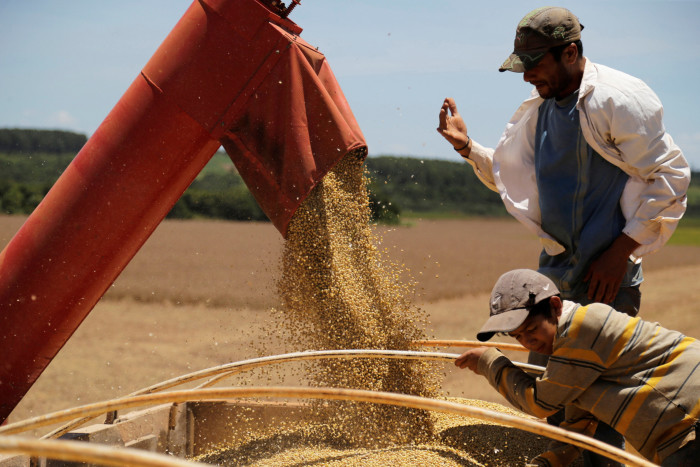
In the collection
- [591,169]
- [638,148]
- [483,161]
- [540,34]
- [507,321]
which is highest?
[540,34]

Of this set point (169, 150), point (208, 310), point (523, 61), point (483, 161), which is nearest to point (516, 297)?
point (523, 61)

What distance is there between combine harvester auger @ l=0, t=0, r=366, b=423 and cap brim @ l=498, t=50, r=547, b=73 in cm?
89

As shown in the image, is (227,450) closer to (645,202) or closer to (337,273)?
(337,273)

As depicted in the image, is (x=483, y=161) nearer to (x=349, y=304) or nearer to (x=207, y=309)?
(x=349, y=304)

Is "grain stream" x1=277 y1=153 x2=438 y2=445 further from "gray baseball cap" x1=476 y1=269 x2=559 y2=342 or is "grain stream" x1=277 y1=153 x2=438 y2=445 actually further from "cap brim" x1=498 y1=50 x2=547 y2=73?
"gray baseball cap" x1=476 y1=269 x2=559 y2=342

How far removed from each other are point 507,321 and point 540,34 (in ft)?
3.72

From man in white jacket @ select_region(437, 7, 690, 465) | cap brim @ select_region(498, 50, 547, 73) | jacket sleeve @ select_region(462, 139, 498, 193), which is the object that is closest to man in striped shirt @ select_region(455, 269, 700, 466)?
man in white jacket @ select_region(437, 7, 690, 465)

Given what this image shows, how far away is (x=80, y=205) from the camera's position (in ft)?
9.43

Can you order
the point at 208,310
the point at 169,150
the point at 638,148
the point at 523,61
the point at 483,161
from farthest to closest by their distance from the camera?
the point at 208,310
the point at 483,161
the point at 169,150
the point at 523,61
the point at 638,148

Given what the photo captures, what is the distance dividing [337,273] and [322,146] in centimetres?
64

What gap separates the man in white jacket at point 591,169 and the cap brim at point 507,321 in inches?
23.4

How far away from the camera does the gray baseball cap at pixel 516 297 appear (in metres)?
2.04

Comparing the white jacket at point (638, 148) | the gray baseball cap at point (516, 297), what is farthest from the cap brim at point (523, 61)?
the gray baseball cap at point (516, 297)

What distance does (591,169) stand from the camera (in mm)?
2559
